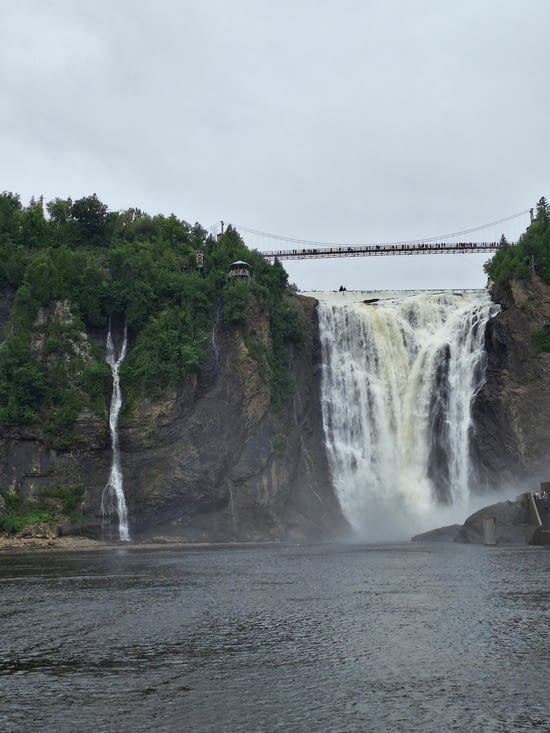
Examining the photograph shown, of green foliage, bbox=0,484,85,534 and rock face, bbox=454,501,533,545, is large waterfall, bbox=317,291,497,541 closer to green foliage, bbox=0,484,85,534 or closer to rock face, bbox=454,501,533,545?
rock face, bbox=454,501,533,545

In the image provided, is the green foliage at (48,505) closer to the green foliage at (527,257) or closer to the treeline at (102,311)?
the treeline at (102,311)

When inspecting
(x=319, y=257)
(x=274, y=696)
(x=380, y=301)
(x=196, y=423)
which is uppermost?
(x=319, y=257)

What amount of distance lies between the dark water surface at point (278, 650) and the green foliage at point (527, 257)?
5173 cm

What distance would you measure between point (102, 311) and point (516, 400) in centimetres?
4472

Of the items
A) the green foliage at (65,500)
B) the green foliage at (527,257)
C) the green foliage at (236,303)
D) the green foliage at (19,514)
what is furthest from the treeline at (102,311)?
the green foliage at (527,257)

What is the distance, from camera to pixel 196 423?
8025 cm

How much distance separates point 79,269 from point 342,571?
52170 millimetres

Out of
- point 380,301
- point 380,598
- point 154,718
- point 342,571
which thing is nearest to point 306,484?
point 380,301

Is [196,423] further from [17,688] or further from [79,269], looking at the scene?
[17,688]

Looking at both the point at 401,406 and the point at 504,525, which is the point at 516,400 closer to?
the point at 401,406

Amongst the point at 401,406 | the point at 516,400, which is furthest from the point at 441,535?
the point at 401,406

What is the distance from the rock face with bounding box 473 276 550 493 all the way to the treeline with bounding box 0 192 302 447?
2170 cm

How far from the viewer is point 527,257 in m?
92.8

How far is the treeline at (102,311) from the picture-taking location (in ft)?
260
